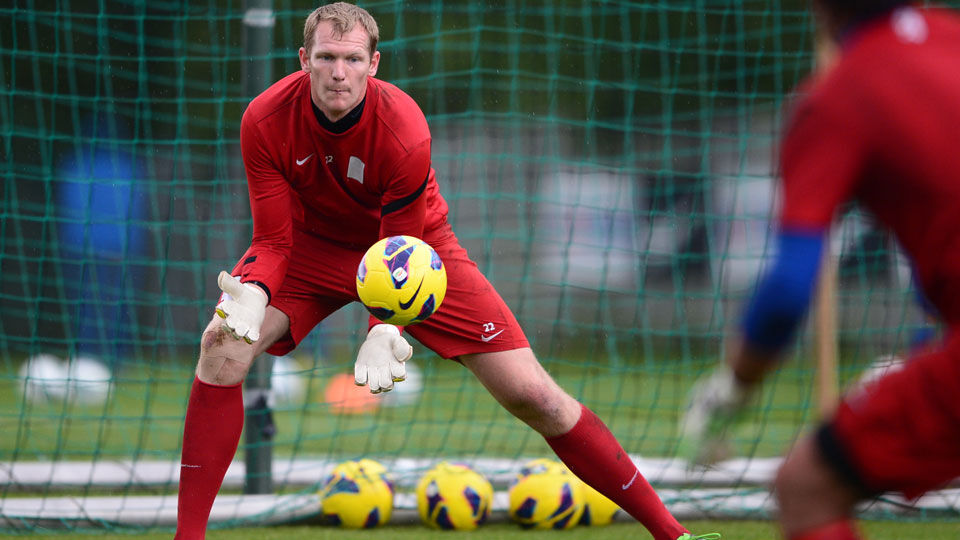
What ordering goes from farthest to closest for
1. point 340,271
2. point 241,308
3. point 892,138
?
point 340,271, point 241,308, point 892,138

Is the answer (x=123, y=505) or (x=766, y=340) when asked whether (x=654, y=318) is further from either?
(x=766, y=340)

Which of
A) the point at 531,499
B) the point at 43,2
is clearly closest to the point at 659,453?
the point at 531,499

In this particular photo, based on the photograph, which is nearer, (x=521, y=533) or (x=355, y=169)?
(x=355, y=169)

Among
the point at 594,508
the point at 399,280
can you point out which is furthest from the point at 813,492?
the point at 594,508

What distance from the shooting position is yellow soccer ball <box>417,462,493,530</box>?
4809mm

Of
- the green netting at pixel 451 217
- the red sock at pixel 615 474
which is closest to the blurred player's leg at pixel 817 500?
the red sock at pixel 615 474

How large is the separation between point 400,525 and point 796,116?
3.46 meters

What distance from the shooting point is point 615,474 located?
389 cm

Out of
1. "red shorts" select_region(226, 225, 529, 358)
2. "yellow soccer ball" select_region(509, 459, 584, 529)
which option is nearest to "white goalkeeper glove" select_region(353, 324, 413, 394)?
"red shorts" select_region(226, 225, 529, 358)

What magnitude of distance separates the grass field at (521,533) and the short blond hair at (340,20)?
2206mm

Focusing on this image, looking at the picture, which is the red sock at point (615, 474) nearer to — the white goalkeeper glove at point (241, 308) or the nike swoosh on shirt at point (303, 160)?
the white goalkeeper glove at point (241, 308)

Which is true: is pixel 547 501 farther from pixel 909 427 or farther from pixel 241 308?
pixel 909 427

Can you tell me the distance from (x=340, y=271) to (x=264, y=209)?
39 centimetres

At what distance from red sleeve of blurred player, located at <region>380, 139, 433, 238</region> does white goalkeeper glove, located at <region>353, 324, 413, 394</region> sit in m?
0.35
